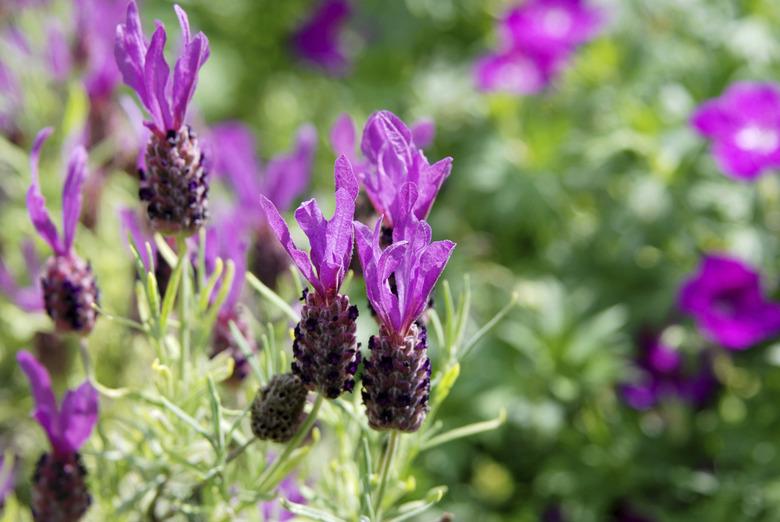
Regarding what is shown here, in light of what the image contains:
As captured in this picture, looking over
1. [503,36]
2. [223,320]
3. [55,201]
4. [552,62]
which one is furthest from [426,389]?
[503,36]

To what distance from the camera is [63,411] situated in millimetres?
840

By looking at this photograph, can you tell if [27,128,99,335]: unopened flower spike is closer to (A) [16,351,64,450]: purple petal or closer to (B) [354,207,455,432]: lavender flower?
(A) [16,351,64,450]: purple petal

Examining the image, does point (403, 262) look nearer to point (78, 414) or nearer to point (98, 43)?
point (78, 414)

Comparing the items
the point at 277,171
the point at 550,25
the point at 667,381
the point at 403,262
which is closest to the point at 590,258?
the point at 667,381

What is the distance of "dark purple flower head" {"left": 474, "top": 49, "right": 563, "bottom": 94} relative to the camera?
1.89 metres

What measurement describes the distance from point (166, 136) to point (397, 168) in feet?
0.58

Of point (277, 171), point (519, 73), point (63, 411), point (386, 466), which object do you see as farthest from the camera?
point (519, 73)

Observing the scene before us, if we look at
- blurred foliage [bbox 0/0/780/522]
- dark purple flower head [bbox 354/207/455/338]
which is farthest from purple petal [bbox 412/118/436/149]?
blurred foliage [bbox 0/0/780/522]

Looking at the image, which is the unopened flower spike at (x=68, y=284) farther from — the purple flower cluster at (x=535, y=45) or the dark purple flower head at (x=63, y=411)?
the purple flower cluster at (x=535, y=45)

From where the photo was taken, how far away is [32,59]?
63.3 inches

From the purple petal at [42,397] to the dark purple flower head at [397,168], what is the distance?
31cm

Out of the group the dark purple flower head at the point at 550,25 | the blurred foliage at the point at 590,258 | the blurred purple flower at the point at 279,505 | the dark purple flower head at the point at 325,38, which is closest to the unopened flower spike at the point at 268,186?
the blurred foliage at the point at 590,258

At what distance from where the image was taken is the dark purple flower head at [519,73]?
1890 mm

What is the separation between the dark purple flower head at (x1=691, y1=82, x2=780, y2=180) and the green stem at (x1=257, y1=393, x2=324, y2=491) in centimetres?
97
